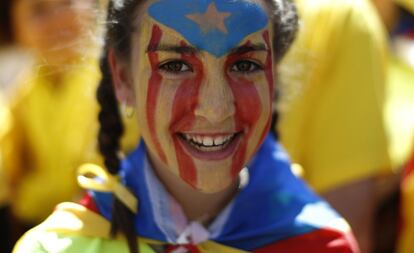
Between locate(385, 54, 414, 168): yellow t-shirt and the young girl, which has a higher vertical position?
the young girl

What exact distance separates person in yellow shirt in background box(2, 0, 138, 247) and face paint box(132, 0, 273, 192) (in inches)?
46.2

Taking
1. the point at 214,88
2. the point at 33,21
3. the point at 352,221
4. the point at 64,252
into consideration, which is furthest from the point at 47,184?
the point at 214,88

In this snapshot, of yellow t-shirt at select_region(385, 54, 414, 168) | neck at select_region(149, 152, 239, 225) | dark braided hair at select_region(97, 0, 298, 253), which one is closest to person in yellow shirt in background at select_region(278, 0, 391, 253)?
yellow t-shirt at select_region(385, 54, 414, 168)

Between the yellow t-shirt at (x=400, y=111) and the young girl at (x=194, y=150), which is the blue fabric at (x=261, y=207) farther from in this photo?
the yellow t-shirt at (x=400, y=111)

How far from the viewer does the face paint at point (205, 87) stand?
6.02 ft

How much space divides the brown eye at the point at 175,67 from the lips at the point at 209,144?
14 centimetres

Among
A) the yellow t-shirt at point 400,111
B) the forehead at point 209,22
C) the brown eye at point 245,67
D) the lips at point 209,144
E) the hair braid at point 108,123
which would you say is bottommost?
the yellow t-shirt at point 400,111

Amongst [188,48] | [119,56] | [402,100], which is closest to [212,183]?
[188,48]

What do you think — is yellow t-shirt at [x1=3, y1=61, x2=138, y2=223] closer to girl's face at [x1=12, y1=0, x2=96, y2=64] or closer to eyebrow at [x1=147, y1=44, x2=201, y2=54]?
girl's face at [x1=12, y1=0, x2=96, y2=64]

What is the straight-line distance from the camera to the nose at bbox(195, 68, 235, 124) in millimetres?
1811

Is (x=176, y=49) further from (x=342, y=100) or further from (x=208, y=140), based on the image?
(x=342, y=100)

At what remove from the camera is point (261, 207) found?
2.08 meters

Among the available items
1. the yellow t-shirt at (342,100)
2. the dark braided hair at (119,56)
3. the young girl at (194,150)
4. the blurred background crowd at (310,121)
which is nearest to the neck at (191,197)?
the young girl at (194,150)

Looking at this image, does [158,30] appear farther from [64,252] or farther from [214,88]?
[64,252]
